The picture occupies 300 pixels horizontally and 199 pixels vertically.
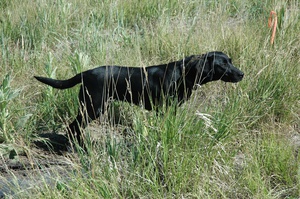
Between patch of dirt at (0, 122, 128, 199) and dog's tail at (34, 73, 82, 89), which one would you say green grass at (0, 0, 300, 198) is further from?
dog's tail at (34, 73, 82, 89)

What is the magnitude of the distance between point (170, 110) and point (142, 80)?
2.67ft

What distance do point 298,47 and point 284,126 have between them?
1.14m

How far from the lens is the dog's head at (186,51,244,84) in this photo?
173 inches

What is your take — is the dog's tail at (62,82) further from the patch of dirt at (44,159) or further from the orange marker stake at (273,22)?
the orange marker stake at (273,22)

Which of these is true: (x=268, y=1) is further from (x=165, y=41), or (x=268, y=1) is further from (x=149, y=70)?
(x=149, y=70)

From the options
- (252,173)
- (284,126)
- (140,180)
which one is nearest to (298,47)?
(284,126)

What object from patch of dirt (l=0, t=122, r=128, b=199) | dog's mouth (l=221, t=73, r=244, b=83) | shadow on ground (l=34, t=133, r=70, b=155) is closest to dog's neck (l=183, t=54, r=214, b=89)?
dog's mouth (l=221, t=73, r=244, b=83)

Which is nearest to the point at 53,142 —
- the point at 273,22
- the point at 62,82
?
the point at 62,82

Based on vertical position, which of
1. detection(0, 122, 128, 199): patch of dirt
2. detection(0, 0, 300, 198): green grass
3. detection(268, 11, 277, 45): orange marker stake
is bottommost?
detection(0, 122, 128, 199): patch of dirt

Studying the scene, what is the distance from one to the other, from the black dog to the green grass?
19cm

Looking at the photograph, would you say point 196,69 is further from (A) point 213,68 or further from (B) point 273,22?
(B) point 273,22

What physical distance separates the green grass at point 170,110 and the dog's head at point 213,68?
16 centimetres

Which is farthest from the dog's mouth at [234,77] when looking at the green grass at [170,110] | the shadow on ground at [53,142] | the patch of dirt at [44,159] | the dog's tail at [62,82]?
the shadow on ground at [53,142]

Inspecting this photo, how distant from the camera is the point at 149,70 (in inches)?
177
